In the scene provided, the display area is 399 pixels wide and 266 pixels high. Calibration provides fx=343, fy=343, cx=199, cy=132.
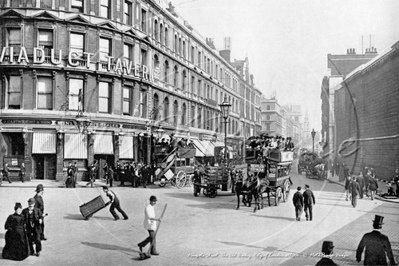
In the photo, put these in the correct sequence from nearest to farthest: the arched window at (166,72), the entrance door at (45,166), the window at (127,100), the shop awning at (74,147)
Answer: the entrance door at (45,166) → the shop awning at (74,147) → the window at (127,100) → the arched window at (166,72)

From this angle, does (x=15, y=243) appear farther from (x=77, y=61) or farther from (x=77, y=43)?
(x=77, y=43)

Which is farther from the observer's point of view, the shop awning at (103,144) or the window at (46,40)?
the shop awning at (103,144)

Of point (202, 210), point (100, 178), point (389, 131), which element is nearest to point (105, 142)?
point (100, 178)

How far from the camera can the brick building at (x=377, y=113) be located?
71.6 ft

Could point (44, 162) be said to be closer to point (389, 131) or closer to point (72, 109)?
point (72, 109)

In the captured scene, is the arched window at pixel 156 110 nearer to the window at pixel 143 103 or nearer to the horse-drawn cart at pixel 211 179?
the window at pixel 143 103

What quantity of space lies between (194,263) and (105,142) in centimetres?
1805

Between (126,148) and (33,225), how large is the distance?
17417mm

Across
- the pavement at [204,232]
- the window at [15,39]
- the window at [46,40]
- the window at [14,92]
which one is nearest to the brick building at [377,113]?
the pavement at [204,232]

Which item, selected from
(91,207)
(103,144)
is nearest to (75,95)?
(103,144)

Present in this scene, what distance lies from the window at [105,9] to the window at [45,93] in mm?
6245

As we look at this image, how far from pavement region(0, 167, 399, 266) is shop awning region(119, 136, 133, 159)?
27.3 feet

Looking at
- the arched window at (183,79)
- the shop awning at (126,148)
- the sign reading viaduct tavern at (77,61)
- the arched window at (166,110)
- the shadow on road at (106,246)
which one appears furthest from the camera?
the arched window at (183,79)

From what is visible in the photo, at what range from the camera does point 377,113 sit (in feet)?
82.4
